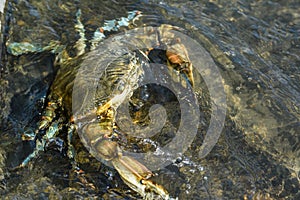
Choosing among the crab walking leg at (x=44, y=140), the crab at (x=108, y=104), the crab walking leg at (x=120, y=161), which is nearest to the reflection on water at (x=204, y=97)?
the crab walking leg at (x=44, y=140)

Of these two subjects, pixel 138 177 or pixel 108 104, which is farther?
pixel 108 104

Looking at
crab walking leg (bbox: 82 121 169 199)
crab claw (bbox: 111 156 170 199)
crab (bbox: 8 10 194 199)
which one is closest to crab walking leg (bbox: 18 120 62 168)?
crab (bbox: 8 10 194 199)

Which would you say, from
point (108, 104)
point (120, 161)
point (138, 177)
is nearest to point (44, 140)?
point (108, 104)

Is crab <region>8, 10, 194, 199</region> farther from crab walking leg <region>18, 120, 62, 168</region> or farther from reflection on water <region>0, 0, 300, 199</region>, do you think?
reflection on water <region>0, 0, 300, 199</region>

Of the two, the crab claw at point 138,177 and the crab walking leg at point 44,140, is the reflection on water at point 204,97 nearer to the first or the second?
the crab walking leg at point 44,140

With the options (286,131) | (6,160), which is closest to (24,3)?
(6,160)

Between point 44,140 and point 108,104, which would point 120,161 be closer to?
point 108,104
